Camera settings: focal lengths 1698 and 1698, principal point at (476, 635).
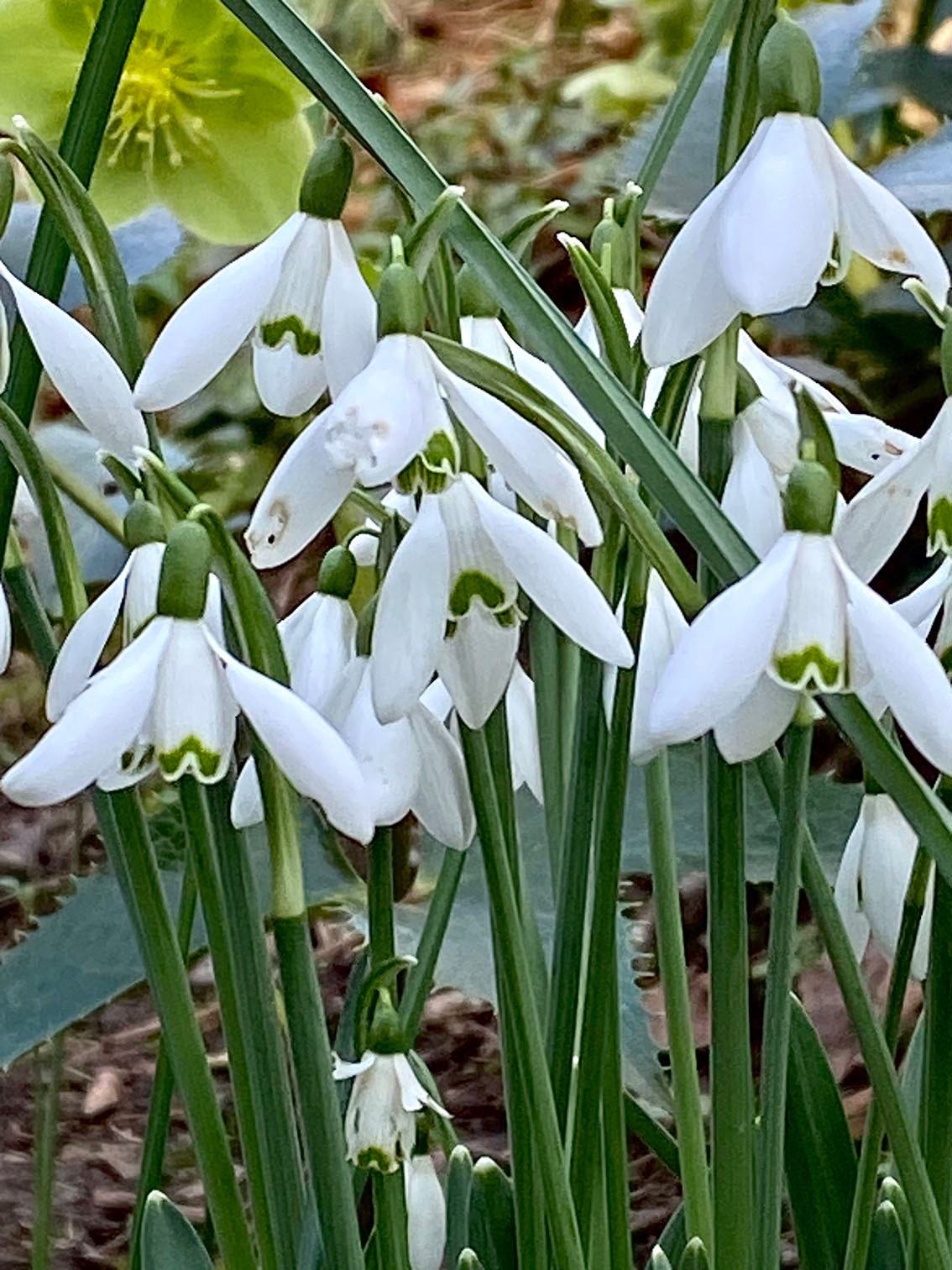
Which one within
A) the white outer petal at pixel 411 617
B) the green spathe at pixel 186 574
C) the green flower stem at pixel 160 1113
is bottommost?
the green flower stem at pixel 160 1113

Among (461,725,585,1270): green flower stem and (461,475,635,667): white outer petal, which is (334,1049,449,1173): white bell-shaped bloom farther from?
(461,475,635,667): white outer petal

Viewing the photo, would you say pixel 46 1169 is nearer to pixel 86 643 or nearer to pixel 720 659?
pixel 86 643

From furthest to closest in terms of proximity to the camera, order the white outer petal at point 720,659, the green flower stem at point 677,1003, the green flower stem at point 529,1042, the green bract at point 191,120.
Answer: the green bract at point 191,120
the green flower stem at point 677,1003
the green flower stem at point 529,1042
the white outer petal at point 720,659

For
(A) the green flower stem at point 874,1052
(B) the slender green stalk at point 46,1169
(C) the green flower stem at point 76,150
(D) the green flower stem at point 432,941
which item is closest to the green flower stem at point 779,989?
(A) the green flower stem at point 874,1052

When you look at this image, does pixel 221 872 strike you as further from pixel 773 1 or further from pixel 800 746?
pixel 773 1

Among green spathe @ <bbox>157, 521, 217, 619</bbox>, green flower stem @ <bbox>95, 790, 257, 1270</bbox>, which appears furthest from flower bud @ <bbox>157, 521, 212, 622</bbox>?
green flower stem @ <bbox>95, 790, 257, 1270</bbox>

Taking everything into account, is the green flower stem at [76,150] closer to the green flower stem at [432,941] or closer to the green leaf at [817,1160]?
the green flower stem at [432,941]

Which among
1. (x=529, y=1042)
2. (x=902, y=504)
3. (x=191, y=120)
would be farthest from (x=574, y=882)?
(x=191, y=120)
